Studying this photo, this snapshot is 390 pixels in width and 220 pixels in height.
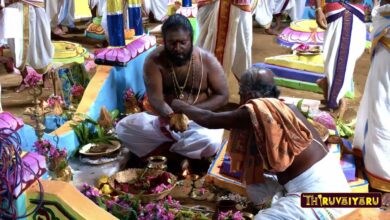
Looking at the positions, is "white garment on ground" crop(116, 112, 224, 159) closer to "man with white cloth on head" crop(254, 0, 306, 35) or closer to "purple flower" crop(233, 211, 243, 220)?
"purple flower" crop(233, 211, 243, 220)

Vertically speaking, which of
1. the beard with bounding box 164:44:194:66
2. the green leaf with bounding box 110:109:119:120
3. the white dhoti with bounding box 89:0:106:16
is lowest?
the green leaf with bounding box 110:109:119:120

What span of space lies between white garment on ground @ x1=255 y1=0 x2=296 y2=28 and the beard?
21.0 ft

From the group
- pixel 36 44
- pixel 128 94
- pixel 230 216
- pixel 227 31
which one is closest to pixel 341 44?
Result: pixel 227 31

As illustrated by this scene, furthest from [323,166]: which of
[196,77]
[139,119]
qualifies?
[139,119]

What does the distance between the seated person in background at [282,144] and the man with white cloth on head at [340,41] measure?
2773 mm

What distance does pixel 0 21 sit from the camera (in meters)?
3.28

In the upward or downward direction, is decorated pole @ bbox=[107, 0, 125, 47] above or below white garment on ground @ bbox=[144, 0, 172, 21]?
above

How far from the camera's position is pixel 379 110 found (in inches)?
169

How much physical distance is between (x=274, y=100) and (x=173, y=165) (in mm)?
1780

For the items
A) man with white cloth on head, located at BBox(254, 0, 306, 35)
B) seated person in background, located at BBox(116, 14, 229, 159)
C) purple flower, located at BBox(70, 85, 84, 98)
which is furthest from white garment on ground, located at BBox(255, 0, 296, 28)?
seated person in background, located at BBox(116, 14, 229, 159)

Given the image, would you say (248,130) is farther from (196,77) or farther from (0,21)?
(0,21)

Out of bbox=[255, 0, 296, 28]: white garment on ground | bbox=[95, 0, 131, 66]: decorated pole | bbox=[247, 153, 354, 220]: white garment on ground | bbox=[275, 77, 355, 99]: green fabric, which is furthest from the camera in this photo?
bbox=[255, 0, 296, 28]: white garment on ground

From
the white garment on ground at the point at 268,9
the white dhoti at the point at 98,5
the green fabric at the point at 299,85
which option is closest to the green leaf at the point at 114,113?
the green fabric at the point at 299,85

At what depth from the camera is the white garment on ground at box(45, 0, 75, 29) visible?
384 inches
